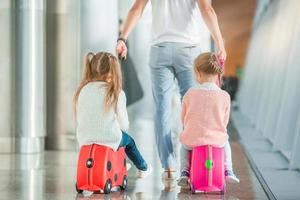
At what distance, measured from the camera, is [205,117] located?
569 cm

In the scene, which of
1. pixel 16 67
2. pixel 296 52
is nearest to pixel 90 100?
pixel 16 67

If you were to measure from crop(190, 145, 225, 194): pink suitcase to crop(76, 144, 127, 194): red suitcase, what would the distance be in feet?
1.90

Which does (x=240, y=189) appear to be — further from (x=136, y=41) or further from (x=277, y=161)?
(x=136, y=41)

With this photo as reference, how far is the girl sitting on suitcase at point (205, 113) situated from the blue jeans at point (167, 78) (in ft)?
1.25

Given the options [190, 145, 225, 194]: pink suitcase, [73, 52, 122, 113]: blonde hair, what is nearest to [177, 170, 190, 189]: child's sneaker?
[190, 145, 225, 194]: pink suitcase

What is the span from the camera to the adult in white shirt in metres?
6.17

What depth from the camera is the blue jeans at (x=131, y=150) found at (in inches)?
227

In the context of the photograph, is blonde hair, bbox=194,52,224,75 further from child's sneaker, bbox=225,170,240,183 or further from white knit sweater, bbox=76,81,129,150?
child's sneaker, bbox=225,170,240,183

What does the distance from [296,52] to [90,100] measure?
4.41 m

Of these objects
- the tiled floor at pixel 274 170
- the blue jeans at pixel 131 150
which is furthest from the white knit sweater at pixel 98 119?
the tiled floor at pixel 274 170

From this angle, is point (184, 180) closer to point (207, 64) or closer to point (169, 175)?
point (169, 175)

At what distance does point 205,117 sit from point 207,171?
0.41 metres

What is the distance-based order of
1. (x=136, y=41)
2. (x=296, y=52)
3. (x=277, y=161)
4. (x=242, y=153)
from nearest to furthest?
(x=277, y=161), (x=242, y=153), (x=296, y=52), (x=136, y=41)

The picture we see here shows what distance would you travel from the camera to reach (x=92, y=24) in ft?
29.6
